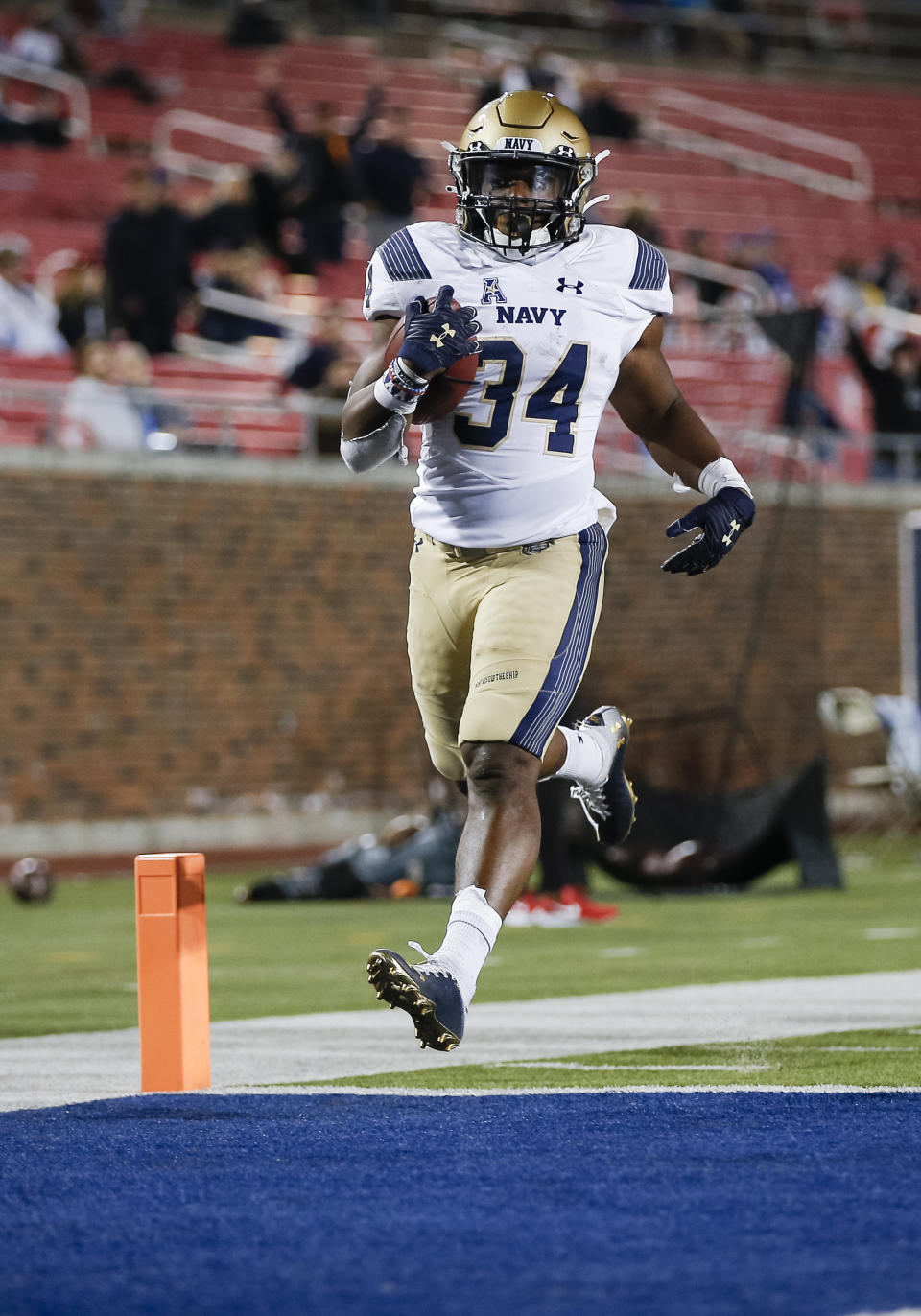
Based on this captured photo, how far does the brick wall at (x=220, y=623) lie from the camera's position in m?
15.0

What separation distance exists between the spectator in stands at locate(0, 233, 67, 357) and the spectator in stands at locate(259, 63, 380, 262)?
2792 millimetres

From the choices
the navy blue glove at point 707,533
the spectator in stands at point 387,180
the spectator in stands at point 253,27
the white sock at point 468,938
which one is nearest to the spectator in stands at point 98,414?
the spectator in stands at point 387,180

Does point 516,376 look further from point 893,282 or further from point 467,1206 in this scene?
point 893,282

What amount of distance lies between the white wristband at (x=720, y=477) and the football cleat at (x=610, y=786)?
0.60m

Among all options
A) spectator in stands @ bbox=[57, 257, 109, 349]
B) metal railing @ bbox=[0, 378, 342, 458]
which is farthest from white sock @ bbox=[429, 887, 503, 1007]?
spectator in stands @ bbox=[57, 257, 109, 349]

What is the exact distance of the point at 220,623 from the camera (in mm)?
16078

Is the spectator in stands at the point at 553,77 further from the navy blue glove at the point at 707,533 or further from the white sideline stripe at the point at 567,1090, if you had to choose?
the white sideline stripe at the point at 567,1090

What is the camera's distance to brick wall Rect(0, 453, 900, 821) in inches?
591

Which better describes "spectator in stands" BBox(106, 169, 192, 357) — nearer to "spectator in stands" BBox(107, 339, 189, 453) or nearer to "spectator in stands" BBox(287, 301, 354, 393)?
"spectator in stands" BBox(107, 339, 189, 453)

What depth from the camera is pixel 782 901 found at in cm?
1167

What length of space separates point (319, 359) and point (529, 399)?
11.2 meters

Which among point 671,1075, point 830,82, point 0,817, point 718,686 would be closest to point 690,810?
point 718,686

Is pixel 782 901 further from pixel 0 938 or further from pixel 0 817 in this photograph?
pixel 0 817

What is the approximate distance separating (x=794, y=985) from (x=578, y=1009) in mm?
909
